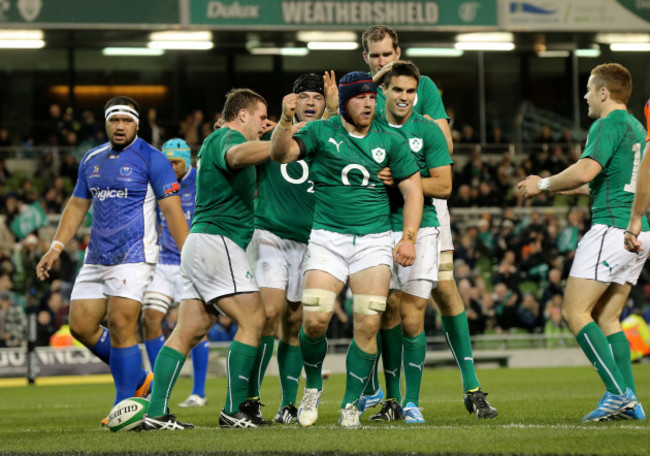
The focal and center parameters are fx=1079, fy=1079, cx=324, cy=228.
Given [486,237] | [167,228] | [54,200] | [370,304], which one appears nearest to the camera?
[370,304]

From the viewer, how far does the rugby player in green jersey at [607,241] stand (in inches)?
305

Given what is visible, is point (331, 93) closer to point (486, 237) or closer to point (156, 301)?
point (156, 301)

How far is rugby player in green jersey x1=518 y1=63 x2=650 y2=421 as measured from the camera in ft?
25.5

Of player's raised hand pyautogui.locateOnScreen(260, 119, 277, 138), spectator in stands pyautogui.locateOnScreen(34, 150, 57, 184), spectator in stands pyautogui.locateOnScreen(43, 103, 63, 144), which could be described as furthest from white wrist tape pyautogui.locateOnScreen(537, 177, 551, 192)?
spectator in stands pyautogui.locateOnScreen(43, 103, 63, 144)

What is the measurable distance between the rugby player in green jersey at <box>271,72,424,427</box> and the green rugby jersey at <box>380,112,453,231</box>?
20.7 inches

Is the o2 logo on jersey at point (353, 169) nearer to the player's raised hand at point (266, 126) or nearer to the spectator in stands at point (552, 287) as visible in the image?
the player's raised hand at point (266, 126)

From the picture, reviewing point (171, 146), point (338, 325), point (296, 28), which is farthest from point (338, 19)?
point (171, 146)

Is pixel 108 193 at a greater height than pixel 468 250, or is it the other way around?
pixel 108 193

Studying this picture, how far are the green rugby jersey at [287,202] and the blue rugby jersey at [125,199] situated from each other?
747 millimetres

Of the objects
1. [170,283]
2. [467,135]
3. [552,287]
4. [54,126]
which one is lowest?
[552,287]

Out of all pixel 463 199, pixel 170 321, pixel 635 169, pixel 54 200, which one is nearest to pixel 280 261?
pixel 635 169

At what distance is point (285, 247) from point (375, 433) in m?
2.15

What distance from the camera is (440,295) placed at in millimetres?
8812

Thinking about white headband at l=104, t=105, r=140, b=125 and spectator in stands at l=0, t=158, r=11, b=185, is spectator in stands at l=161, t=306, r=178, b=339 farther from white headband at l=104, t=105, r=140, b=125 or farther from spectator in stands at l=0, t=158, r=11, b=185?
white headband at l=104, t=105, r=140, b=125
